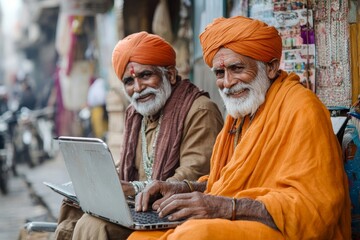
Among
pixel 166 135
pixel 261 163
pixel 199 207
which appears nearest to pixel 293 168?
pixel 261 163

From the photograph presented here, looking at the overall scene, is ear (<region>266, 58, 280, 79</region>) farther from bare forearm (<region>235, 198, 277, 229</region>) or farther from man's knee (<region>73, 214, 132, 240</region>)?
man's knee (<region>73, 214, 132, 240</region>)

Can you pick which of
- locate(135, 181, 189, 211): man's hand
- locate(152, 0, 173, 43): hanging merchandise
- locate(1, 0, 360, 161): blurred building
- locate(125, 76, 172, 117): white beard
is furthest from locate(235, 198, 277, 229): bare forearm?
locate(152, 0, 173, 43): hanging merchandise

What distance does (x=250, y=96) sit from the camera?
364 cm

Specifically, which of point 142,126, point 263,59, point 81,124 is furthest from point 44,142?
point 263,59

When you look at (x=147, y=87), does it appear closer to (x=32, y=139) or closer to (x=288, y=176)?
(x=288, y=176)

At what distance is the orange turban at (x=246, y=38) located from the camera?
3641 mm

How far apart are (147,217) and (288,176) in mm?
726

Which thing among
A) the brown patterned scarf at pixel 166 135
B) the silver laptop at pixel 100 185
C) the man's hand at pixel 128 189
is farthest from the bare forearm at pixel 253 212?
the brown patterned scarf at pixel 166 135

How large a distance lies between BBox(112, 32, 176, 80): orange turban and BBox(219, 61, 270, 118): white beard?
1.03 meters

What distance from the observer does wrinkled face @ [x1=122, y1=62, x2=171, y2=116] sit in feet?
15.3

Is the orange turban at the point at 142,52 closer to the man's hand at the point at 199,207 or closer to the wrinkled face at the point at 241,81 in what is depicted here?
the wrinkled face at the point at 241,81

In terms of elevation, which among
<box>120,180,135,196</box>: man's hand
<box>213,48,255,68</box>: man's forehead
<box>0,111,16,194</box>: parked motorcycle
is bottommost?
<box>0,111,16,194</box>: parked motorcycle

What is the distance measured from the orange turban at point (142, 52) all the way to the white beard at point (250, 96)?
1033mm

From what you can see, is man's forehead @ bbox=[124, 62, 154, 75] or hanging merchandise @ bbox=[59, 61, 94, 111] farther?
hanging merchandise @ bbox=[59, 61, 94, 111]
